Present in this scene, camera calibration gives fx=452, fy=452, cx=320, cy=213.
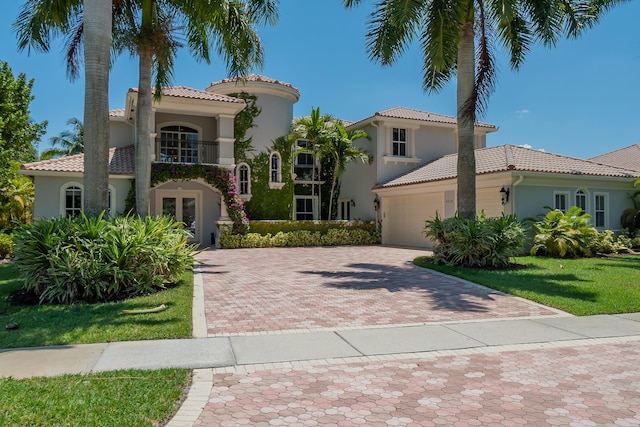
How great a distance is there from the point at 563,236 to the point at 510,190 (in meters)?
2.50

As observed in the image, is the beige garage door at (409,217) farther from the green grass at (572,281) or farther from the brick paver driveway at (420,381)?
the brick paver driveway at (420,381)

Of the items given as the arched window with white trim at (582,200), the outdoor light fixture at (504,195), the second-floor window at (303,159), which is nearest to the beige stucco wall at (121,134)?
the second-floor window at (303,159)

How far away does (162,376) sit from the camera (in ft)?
15.8

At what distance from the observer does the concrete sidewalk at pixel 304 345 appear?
523 centimetres

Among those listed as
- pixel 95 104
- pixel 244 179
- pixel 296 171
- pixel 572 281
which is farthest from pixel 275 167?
pixel 572 281

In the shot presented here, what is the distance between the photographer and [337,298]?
9336 mm

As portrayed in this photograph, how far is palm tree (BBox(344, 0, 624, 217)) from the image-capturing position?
13.2 m

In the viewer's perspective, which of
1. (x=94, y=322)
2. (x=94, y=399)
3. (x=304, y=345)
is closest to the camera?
(x=94, y=399)

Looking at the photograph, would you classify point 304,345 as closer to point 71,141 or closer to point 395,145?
point 395,145

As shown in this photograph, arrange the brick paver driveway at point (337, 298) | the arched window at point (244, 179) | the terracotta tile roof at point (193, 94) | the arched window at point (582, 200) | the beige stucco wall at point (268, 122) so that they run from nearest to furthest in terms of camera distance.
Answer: the brick paver driveway at point (337, 298) < the arched window at point (582, 200) < the terracotta tile roof at point (193, 94) < the arched window at point (244, 179) < the beige stucco wall at point (268, 122)

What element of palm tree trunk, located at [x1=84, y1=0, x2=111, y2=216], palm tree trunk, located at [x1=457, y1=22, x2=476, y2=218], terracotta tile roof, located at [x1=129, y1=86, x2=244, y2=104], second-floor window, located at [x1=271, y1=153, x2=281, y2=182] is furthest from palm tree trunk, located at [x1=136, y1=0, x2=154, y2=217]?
second-floor window, located at [x1=271, y1=153, x2=281, y2=182]

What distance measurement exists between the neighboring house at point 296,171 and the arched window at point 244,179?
51 millimetres

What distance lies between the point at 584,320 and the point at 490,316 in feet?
4.98

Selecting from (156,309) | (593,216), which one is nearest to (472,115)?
(593,216)
